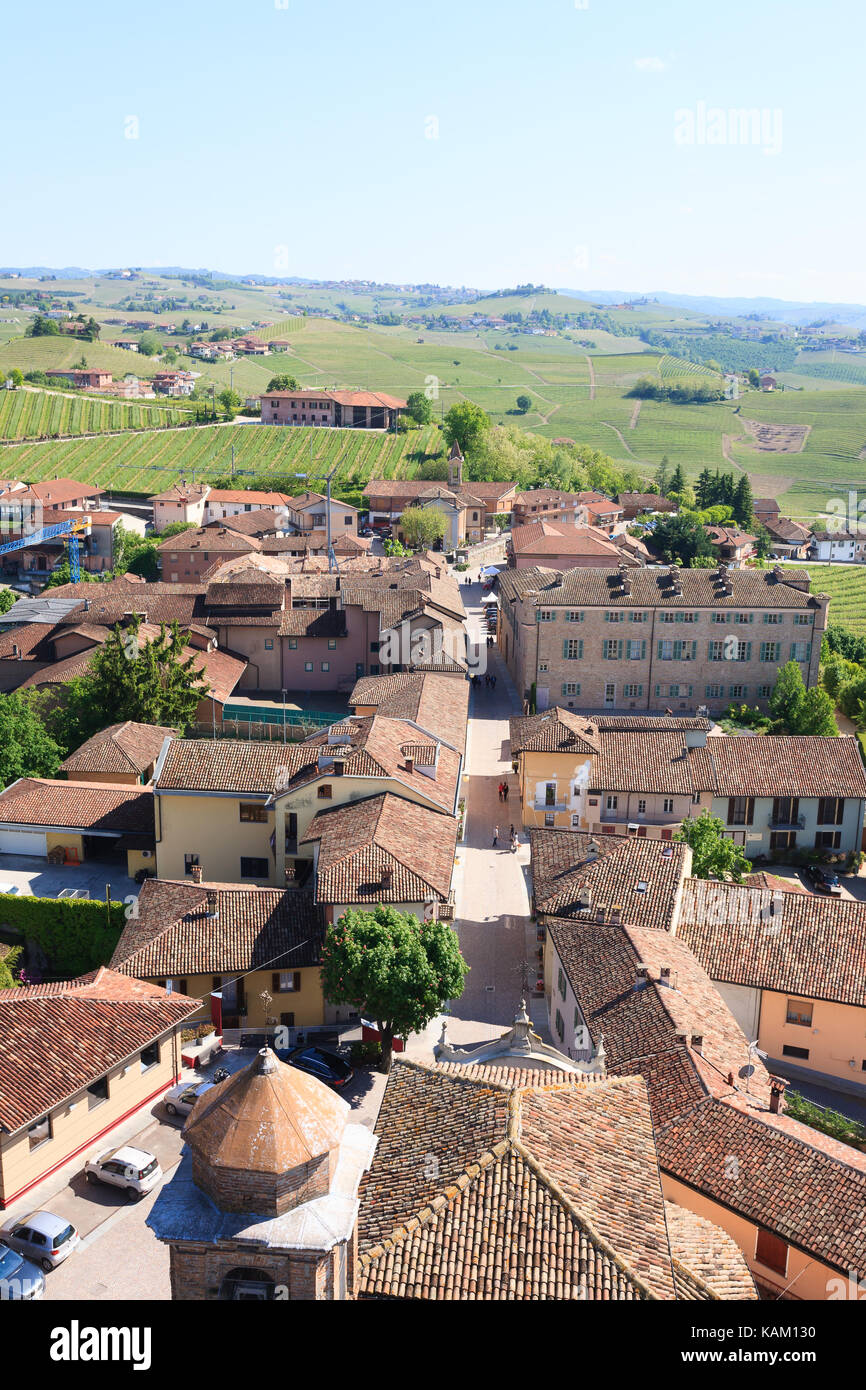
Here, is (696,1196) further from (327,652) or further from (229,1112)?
(327,652)

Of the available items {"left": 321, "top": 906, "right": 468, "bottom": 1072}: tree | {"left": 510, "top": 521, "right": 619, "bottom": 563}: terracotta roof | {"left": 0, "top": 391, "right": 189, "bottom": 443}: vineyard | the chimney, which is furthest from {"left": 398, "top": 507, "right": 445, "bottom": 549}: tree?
the chimney

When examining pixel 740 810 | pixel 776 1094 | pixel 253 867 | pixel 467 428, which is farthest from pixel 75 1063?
pixel 467 428

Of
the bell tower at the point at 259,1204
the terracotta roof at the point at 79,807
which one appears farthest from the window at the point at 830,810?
the bell tower at the point at 259,1204

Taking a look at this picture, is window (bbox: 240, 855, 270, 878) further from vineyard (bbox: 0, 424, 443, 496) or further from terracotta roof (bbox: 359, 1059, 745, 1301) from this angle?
vineyard (bbox: 0, 424, 443, 496)

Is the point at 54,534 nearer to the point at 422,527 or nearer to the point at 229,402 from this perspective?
the point at 422,527

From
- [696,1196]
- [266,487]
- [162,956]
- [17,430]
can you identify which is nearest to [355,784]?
[162,956]

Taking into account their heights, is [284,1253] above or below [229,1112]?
below

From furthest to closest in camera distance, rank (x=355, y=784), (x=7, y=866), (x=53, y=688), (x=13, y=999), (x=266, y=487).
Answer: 1. (x=266, y=487)
2. (x=53, y=688)
3. (x=7, y=866)
4. (x=355, y=784)
5. (x=13, y=999)

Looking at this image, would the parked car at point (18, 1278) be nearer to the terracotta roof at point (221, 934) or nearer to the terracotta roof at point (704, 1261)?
the terracotta roof at point (221, 934)
